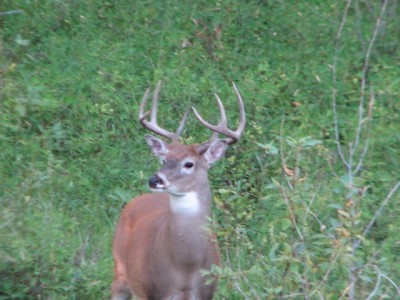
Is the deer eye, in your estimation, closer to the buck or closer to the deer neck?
the buck

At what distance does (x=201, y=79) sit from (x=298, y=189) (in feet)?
10.1

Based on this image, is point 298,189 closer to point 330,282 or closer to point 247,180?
point 330,282

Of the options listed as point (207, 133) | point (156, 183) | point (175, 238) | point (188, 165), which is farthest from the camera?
point (207, 133)

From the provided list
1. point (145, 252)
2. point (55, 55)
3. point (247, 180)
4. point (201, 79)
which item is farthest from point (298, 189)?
point (55, 55)

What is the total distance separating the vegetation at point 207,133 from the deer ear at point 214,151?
23 centimetres

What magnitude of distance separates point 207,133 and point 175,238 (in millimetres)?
2136

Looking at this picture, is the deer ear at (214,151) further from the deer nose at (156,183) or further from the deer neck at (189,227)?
the deer nose at (156,183)

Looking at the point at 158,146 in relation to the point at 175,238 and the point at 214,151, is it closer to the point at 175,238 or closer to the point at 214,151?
the point at 214,151

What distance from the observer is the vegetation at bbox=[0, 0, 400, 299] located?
666 centimetres

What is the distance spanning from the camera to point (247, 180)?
8266 millimetres

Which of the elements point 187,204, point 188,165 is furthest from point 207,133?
point 187,204

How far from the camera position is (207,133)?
28.2 ft

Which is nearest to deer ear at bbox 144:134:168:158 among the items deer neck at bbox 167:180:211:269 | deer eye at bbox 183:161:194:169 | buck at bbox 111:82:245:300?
buck at bbox 111:82:245:300

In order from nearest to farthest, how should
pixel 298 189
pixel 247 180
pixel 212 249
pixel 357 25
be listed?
pixel 298 189 → pixel 212 249 → pixel 247 180 → pixel 357 25
